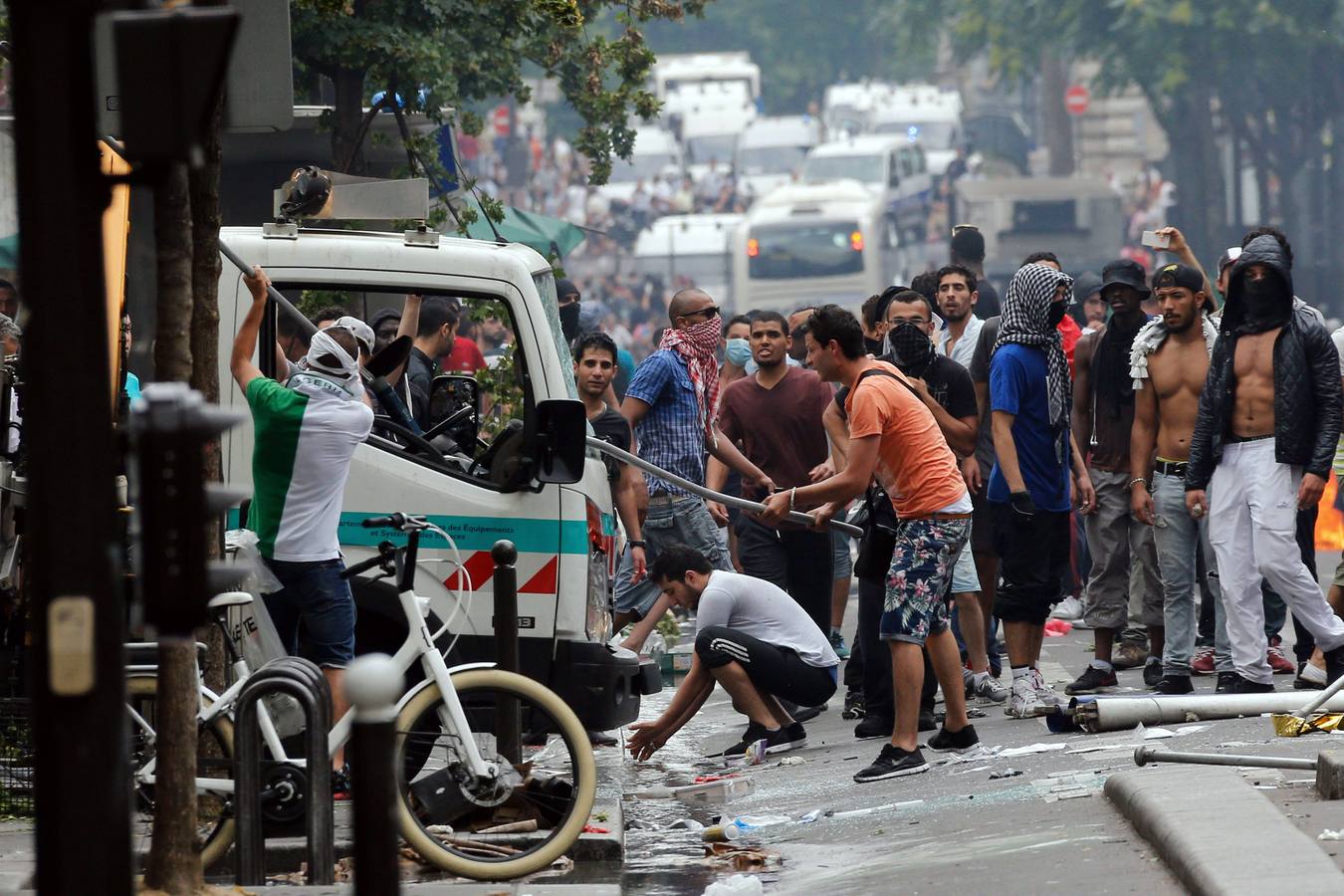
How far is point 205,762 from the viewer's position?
6.66m

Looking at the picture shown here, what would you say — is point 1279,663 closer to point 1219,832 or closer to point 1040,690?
point 1040,690

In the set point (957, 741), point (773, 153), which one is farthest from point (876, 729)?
point (773, 153)

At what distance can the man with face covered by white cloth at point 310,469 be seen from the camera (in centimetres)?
737

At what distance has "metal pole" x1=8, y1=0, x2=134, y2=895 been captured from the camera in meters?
4.29

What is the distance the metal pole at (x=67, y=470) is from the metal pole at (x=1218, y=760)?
4.14 metres

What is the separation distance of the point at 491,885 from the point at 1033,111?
71.8 meters

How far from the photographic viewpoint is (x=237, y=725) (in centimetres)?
655

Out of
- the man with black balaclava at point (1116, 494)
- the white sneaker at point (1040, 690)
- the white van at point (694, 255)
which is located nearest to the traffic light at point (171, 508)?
the white sneaker at point (1040, 690)

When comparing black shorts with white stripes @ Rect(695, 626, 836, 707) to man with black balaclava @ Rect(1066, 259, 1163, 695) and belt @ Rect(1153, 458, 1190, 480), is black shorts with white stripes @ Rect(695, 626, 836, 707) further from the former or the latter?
belt @ Rect(1153, 458, 1190, 480)

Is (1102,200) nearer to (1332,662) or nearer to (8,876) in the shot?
(1332,662)

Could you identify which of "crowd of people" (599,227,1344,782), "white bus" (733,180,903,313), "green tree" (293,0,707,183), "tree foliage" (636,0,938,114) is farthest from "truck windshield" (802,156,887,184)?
"crowd of people" (599,227,1344,782)

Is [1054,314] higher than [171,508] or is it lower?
higher

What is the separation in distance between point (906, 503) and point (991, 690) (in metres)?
1.85

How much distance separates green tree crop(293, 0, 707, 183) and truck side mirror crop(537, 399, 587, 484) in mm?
4891
